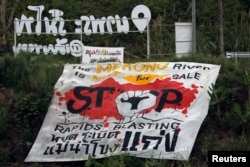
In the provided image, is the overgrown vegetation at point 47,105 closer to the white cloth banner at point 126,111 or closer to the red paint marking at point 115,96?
the white cloth banner at point 126,111

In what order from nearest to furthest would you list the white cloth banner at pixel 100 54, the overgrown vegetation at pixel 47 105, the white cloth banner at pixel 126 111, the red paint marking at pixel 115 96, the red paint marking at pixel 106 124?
the overgrown vegetation at pixel 47 105, the white cloth banner at pixel 126 111, the red paint marking at pixel 106 124, the red paint marking at pixel 115 96, the white cloth banner at pixel 100 54

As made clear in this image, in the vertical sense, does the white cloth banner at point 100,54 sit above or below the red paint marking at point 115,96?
above

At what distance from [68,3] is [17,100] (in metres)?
12.4

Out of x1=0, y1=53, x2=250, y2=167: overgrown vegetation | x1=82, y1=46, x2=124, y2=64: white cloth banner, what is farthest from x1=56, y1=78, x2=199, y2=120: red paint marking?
x1=82, y1=46, x2=124, y2=64: white cloth banner

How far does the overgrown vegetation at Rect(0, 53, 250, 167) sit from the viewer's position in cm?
1002

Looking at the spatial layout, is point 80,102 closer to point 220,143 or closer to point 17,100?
point 17,100

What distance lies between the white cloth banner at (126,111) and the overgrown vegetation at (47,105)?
174 millimetres

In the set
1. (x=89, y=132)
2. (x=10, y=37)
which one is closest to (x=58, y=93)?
(x=89, y=132)

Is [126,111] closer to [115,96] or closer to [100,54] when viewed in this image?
[115,96]

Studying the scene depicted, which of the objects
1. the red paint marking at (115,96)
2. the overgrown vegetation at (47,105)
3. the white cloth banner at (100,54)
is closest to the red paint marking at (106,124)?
the red paint marking at (115,96)

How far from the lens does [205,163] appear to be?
31.9 ft

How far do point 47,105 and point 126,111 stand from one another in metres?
1.57

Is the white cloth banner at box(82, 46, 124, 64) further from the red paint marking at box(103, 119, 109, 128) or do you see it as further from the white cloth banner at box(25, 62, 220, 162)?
the red paint marking at box(103, 119, 109, 128)

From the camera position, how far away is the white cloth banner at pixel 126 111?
1022 cm
